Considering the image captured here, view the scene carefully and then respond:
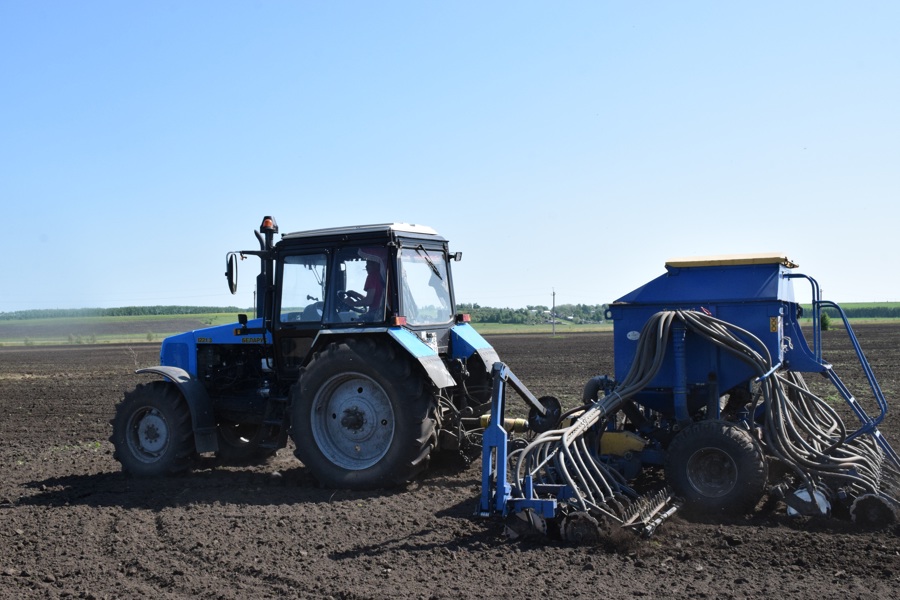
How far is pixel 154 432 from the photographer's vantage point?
8.57 meters

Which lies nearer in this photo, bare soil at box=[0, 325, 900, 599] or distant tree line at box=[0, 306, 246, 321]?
bare soil at box=[0, 325, 900, 599]

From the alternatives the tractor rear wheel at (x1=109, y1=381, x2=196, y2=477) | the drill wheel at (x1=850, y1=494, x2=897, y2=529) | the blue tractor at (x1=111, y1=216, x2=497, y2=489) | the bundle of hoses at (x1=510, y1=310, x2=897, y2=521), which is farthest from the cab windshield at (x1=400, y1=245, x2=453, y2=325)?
the drill wheel at (x1=850, y1=494, x2=897, y2=529)

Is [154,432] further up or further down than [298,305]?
further down

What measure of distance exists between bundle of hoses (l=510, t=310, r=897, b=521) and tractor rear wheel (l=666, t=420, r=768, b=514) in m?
0.38

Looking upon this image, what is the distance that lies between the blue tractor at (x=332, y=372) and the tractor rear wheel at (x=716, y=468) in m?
2.09

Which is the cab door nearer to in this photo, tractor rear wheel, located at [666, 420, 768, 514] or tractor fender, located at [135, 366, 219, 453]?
tractor fender, located at [135, 366, 219, 453]

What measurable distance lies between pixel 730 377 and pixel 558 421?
158 cm

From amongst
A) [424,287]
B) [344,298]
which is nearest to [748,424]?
[424,287]

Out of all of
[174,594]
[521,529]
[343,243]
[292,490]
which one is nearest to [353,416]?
[292,490]

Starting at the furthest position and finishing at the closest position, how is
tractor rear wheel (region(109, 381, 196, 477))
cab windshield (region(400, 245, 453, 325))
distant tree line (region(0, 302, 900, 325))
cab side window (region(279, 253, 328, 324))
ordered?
distant tree line (region(0, 302, 900, 325)) → tractor rear wheel (region(109, 381, 196, 477)) → cab side window (region(279, 253, 328, 324)) → cab windshield (region(400, 245, 453, 325))

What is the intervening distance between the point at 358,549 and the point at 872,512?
11.7ft

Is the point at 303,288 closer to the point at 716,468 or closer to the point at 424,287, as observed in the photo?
the point at 424,287

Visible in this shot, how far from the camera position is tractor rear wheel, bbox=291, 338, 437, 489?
733 centimetres

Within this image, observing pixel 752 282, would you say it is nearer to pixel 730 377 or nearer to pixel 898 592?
pixel 730 377
